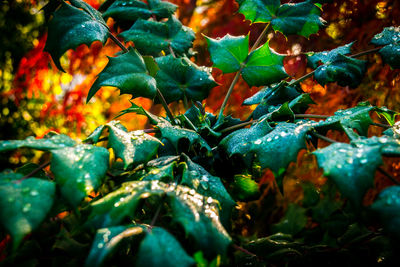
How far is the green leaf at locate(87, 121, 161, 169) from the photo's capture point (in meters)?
0.35

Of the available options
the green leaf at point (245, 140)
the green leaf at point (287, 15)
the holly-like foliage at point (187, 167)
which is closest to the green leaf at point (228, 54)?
the holly-like foliage at point (187, 167)

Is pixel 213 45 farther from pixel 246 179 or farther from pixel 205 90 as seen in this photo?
pixel 246 179

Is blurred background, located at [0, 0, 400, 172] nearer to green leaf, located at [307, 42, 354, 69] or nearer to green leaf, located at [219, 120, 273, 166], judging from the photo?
green leaf, located at [307, 42, 354, 69]

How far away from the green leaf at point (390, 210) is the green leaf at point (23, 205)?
1.12 ft

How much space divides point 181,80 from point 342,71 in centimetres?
37

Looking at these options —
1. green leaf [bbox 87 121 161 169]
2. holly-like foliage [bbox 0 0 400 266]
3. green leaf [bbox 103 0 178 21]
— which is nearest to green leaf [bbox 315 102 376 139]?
holly-like foliage [bbox 0 0 400 266]

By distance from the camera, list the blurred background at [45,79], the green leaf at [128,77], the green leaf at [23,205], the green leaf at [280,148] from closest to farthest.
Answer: the green leaf at [23,205], the green leaf at [280,148], the green leaf at [128,77], the blurred background at [45,79]

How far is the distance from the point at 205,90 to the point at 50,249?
1.46 feet

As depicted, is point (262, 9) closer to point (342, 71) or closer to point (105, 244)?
point (342, 71)

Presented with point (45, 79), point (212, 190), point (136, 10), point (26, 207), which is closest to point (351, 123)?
point (212, 190)

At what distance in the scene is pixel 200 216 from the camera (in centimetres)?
29

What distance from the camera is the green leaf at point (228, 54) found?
0.62 m

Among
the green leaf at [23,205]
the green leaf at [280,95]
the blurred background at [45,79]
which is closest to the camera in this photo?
the green leaf at [23,205]

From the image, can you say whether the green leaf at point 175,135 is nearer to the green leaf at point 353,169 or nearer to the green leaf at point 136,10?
the green leaf at point 353,169
